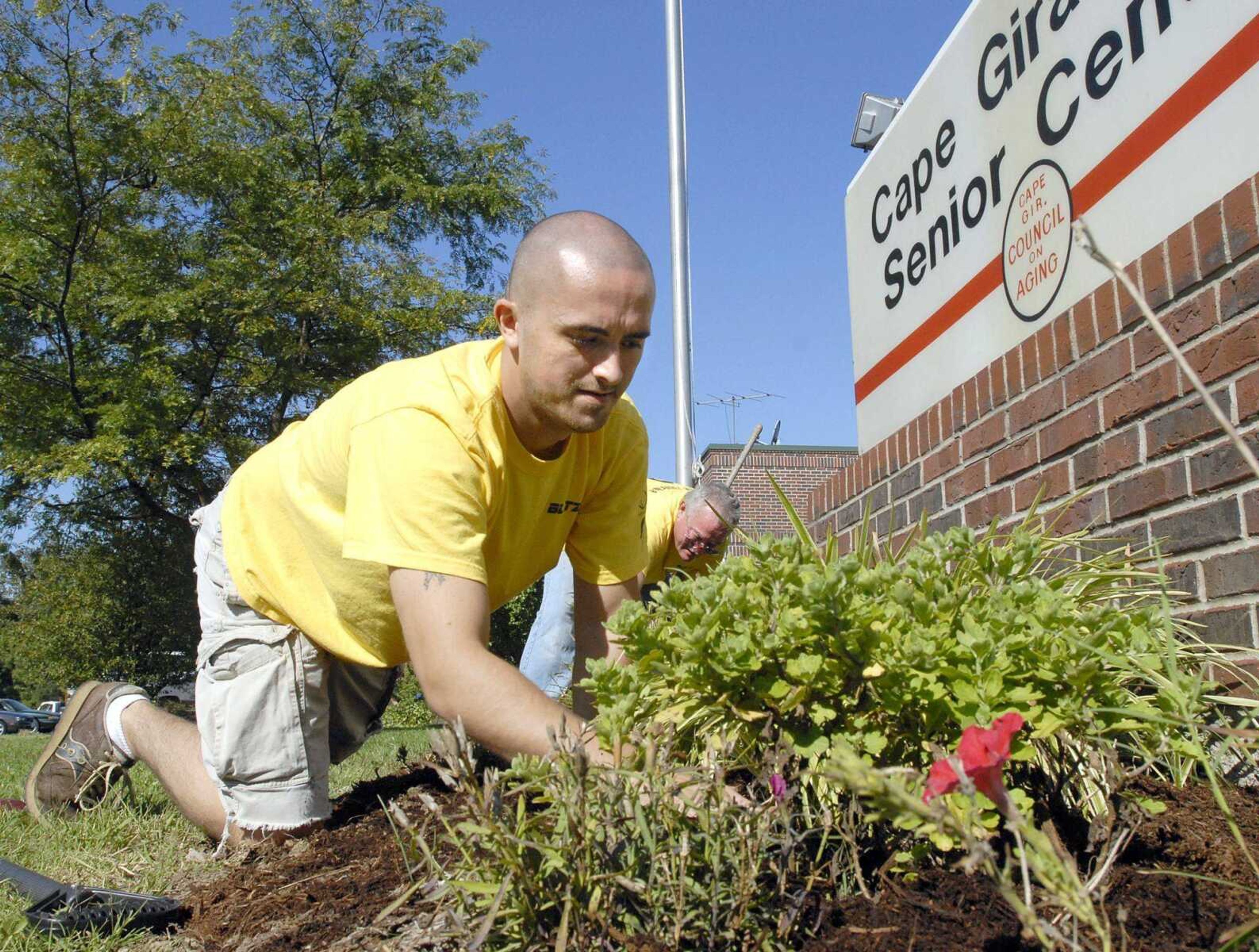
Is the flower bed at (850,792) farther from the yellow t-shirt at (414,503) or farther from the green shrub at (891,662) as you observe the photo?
the yellow t-shirt at (414,503)

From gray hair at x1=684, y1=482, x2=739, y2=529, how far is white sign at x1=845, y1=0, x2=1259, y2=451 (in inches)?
29.9

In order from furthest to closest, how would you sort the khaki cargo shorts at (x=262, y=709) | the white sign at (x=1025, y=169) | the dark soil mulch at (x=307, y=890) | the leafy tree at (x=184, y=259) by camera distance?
the leafy tree at (x=184, y=259) → the khaki cargo shorts at (x=262, y=709) → the white sign at (x=1025, y=169) → the dark soil mulch at (x=307, y=890)

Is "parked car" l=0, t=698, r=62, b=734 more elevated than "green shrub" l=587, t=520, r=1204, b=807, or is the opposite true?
"green shrub" l=587, t=520, r=1204, b=807

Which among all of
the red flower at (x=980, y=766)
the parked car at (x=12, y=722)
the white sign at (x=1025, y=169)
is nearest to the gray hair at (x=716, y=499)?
the white sign at (x=1025, y=169)

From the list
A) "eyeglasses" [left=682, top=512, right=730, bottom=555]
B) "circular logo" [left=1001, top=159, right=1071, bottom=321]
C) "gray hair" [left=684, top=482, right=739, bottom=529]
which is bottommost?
"eyeglasses" [left=682, top=512, right=730, bottom=555]

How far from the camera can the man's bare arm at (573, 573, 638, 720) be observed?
3.17 meters

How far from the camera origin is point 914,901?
1.44 m

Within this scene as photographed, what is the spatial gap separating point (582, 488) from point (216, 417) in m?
13.4

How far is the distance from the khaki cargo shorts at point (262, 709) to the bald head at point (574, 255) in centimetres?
140

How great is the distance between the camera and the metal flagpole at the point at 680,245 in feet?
28.2

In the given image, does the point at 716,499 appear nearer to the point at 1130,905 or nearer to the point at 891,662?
the point at 891,662

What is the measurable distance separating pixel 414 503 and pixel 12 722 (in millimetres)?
44349

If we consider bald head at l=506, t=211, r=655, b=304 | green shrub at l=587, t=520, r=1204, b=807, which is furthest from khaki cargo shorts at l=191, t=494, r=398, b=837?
green shrub at l=587, t=520, r=1204, b=807

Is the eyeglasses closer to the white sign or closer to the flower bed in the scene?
the white sign
